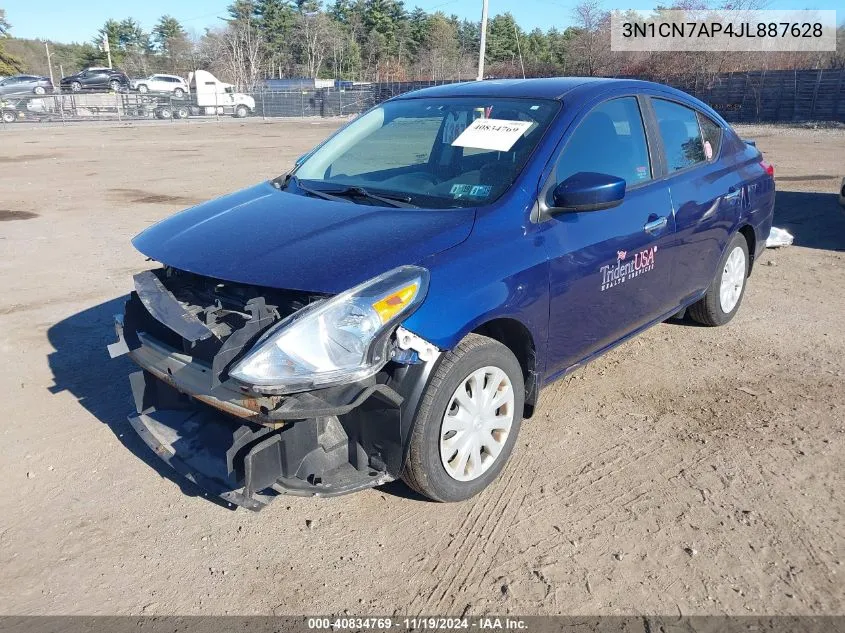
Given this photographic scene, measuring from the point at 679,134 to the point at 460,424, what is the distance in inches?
104

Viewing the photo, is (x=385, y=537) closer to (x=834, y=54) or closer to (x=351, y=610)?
(x=351, y=610)

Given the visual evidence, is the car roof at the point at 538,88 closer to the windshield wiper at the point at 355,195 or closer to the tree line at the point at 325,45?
the windshield wiper at the point at 355,195

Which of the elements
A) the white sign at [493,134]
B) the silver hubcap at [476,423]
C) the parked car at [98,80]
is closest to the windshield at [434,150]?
the white sign at [493,134]

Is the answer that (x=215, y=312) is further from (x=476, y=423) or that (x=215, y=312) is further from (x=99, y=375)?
(x=99, y=375)

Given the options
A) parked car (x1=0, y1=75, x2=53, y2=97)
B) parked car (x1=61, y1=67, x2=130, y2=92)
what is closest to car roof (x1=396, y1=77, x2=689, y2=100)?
parked car (x1=0, y1=75, x2=53, y2=97)

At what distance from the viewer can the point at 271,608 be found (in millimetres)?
2457

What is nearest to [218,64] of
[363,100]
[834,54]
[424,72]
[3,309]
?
[424,72]

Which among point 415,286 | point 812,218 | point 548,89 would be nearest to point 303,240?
point 415,286

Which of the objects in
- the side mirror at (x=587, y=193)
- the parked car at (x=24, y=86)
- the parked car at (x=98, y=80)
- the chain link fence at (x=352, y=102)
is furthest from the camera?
the parked car at (x=98, y=80)

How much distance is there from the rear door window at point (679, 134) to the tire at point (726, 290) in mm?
781

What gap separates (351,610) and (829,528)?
2.03 meters

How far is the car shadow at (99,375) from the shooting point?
346 centimetres

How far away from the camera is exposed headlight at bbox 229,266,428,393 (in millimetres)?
2438

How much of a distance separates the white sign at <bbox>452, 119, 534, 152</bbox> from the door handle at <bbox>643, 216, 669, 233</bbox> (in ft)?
2.93
